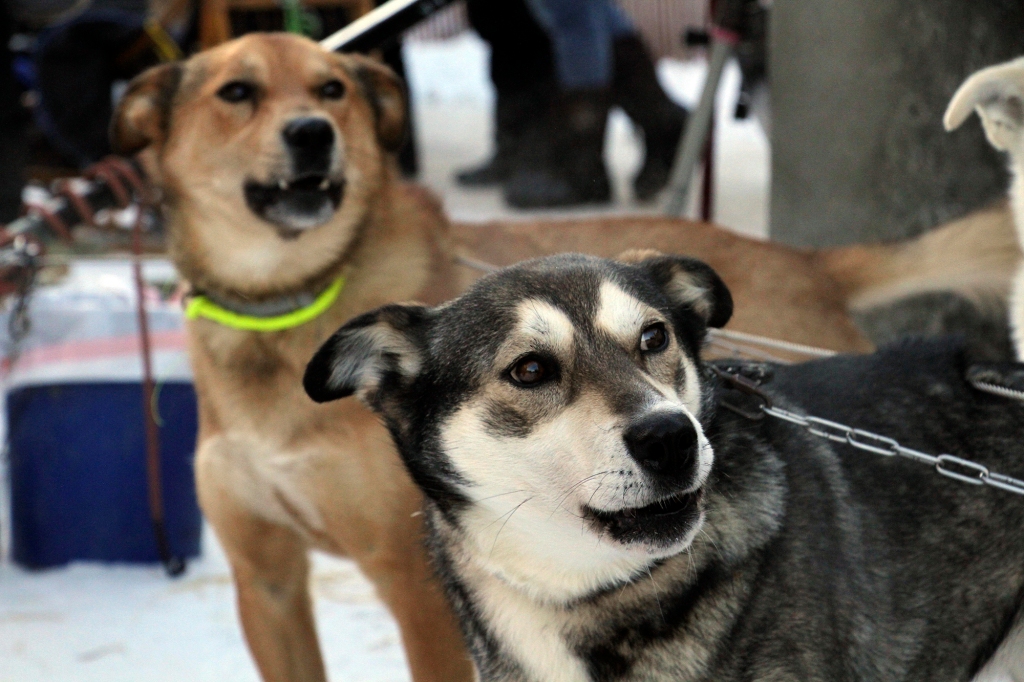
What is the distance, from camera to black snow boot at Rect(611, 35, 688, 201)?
801cm

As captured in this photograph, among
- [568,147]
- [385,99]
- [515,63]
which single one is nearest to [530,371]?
[385,99]

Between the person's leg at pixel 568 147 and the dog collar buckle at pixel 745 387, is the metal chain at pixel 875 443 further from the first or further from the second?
the person's leg at pixel 568 147

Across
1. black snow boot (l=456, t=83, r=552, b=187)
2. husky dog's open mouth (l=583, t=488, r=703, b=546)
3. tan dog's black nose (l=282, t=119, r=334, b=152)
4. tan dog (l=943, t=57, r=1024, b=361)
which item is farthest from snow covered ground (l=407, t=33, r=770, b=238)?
husky dog's open mouth (l=583, t=488, r=703, b=546)

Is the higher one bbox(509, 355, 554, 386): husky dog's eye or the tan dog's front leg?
bbox(509, 355, 554, 386): husky dog's eye

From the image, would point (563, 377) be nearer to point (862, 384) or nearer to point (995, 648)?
point (862, 384)

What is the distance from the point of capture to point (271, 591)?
3.07 meters

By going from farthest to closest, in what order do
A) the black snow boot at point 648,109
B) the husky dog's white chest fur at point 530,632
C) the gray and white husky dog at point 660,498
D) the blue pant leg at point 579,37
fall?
the black snow boot at point 648,109 → the blue pant leg at point 579,37 → the husky dog's white chest fur at point 530,632 → the gray and white husky dog at point 660,498

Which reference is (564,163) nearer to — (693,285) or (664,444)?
(693,285)

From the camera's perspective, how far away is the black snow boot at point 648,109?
8008 mm

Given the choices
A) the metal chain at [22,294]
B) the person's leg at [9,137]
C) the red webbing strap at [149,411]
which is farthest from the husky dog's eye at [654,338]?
the person's leg at [9,137]

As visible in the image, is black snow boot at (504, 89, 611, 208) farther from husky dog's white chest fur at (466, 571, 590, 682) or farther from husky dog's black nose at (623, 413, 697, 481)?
husky dog's black nose at (623, 413, 697, 481)

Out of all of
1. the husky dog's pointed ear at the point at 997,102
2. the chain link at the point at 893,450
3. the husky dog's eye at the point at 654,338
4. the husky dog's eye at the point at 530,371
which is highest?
the husky dog's pointed ear at the point at 997,102

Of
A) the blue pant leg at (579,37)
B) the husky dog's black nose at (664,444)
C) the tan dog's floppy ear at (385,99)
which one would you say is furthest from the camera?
the blue pant leg at (579,37)

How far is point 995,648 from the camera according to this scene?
7.36ft
